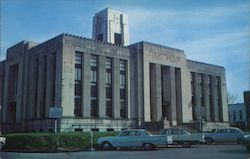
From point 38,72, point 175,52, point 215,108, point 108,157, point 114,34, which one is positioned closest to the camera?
point 108,157

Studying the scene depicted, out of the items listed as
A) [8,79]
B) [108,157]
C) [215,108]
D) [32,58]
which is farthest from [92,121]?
[215,108]

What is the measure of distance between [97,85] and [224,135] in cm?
2172

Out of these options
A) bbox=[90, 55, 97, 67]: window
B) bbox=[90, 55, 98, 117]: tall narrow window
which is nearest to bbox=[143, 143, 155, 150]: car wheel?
bbox=[90, 55, 98, 117]: tall narrow window

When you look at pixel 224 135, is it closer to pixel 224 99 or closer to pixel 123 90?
pixel 123 90

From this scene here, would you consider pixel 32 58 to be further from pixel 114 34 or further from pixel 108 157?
pixel 108 157

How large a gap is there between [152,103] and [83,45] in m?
15.9

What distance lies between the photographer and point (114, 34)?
77.9 m

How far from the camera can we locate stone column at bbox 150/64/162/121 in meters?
55.6

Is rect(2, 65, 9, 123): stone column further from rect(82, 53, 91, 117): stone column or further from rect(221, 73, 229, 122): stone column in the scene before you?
rect(221, 73, 229, 122): stone column

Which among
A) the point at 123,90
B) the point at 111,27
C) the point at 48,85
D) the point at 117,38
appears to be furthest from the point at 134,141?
the point at 111,27

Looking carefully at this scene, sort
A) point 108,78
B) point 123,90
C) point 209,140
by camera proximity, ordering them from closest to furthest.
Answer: point 209,140 → point 108,78 → point 123,90

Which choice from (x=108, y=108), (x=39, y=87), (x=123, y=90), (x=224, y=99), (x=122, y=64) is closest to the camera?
(x=108, y=108)

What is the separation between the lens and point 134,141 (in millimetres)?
27922

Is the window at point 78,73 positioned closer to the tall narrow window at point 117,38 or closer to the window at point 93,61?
the window at point 93,61
